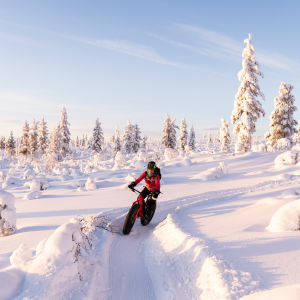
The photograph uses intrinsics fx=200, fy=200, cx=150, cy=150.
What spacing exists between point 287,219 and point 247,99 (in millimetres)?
18834

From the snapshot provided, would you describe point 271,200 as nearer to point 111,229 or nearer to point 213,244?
point 213,244

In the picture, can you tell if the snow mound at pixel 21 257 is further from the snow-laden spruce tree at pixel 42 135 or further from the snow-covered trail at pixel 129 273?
the snow-laden spruce tree at pixel 42 135

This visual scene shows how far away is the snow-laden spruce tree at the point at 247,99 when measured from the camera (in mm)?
19953

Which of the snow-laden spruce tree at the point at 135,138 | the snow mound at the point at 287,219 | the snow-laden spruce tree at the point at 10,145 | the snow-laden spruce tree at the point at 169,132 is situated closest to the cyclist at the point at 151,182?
the snow mound at the point at 287,219

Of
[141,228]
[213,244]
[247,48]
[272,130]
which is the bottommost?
[141,228]

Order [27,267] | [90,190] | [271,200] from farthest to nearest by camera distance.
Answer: [90,190] → [271,200] → [27,267]

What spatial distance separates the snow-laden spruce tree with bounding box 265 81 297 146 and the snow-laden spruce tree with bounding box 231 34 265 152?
6.70 meters

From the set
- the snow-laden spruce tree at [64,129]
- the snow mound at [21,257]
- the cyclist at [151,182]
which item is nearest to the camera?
the snow mound at [21,257]

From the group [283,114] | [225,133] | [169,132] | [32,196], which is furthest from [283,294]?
[225,133]

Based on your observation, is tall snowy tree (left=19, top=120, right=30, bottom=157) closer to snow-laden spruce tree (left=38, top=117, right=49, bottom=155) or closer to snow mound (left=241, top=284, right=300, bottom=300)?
snow-laden spruce tree (left=38, top=117, right=49, bottom=155)

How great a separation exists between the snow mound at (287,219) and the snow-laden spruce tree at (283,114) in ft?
85.1

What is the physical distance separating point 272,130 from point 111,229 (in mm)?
27532

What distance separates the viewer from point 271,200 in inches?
→ 205

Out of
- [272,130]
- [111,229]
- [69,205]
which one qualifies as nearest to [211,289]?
[111,229]
